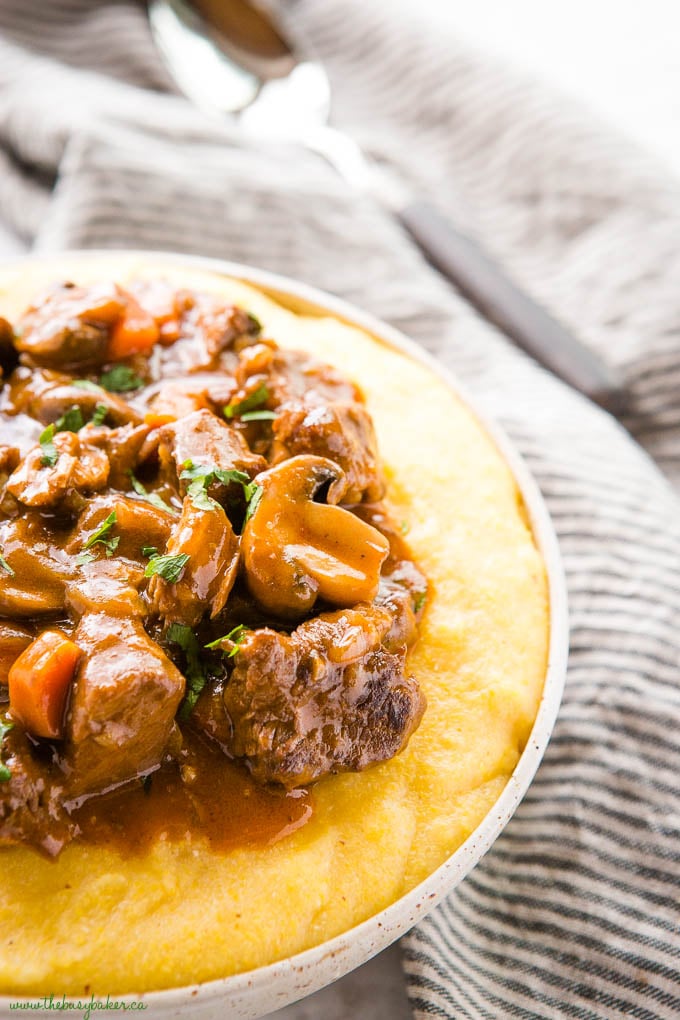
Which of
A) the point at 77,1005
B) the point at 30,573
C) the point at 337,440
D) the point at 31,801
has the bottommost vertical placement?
the point at 77,1005

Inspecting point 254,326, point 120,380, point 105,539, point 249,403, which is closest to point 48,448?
point 105,539

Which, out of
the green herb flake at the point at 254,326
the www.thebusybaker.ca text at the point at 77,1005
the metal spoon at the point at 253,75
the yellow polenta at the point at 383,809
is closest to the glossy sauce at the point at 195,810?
the yellow polenta at the point at 383,809

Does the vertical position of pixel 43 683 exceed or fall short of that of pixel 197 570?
it falls short

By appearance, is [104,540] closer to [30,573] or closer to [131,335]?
[30,573]

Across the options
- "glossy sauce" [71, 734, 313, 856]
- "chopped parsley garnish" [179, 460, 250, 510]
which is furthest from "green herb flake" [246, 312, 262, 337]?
"glossy sauce" [71, 734, 313, 856]

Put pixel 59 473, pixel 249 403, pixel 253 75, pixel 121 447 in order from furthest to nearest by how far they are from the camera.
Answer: pixel 253 75 → pixel 249 403 → pixel 121 447 → pixel 59 473

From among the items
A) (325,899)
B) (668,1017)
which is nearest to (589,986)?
(668,1017)

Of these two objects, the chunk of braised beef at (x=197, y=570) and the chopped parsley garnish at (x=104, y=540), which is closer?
the chunk of braised beef at (x=197, y=570)

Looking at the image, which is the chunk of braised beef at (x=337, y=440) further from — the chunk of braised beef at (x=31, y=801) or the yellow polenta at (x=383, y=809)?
the chunk of braised beef at (x=31, y=801)
